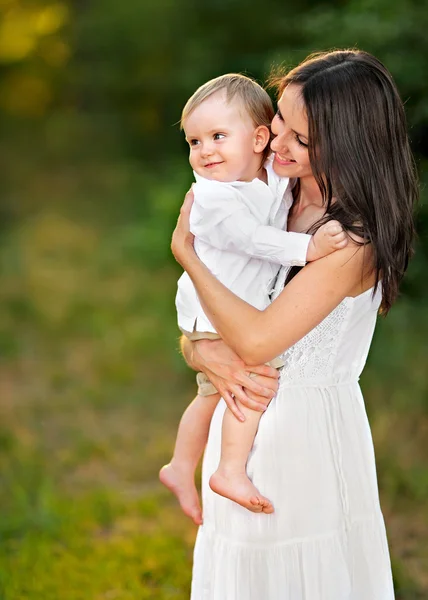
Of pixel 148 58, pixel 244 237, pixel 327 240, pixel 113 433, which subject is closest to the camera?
pixel 327 240

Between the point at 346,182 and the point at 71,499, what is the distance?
300 centimetres

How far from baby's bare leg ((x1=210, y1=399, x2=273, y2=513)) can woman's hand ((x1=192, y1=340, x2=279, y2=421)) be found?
20 mm

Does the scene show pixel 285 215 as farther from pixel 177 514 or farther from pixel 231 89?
pixel 177 514

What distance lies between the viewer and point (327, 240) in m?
1.92

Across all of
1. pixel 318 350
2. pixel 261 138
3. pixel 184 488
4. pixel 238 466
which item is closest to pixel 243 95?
pixel 261 138

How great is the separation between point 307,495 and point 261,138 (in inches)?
31.5

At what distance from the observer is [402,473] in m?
4.50

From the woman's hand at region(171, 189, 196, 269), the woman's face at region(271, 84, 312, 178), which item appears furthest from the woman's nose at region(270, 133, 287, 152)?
the woman's hand at region(171, 189, 196, 269)

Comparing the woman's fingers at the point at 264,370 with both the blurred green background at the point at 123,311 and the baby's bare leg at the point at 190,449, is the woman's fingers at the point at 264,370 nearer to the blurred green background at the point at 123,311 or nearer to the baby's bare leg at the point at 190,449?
the baby's bare leg at the point at 190,449

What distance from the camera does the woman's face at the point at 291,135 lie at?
6.51ft

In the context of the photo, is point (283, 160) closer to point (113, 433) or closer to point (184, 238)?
point (184, 238)

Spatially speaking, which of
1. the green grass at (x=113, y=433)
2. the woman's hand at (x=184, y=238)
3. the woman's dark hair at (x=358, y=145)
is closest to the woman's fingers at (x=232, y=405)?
the woman's hand at (x=184, y=238)

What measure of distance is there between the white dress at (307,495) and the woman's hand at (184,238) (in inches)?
8.5

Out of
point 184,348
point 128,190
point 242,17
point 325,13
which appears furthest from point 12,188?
point 184,348
